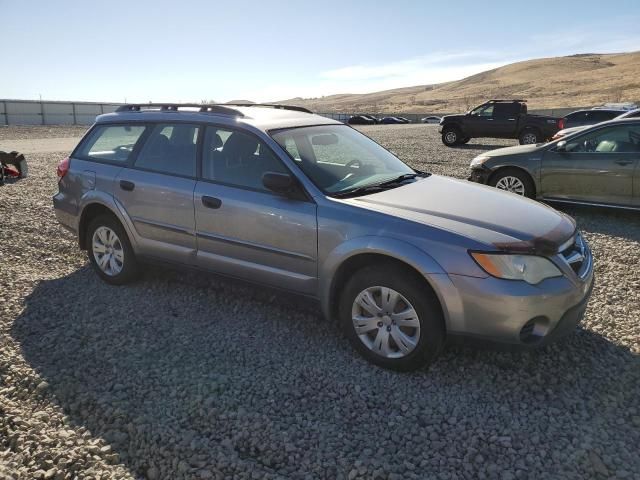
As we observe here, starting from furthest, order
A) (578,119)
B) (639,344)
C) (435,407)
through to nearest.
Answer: (578,119) → (639,344) → (435,407)

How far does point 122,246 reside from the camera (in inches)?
192

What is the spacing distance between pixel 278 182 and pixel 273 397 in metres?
1.45

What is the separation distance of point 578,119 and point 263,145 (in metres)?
18.4

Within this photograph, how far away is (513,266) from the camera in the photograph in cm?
313

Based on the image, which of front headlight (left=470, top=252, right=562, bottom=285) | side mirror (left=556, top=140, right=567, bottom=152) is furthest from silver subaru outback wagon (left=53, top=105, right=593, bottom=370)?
side mirror (left=556, top=140, right=567, bottom=152)

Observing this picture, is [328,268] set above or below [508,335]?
above

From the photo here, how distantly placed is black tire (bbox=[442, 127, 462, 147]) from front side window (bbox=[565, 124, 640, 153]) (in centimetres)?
1280

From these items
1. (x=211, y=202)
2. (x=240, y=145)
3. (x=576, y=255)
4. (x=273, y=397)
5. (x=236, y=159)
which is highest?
(x=240, y=145)

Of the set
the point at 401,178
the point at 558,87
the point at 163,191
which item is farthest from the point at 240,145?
the point at 558,87

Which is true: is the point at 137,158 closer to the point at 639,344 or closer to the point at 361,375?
the point at 361,375

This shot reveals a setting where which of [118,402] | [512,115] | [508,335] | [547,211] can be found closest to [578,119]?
[512,115]

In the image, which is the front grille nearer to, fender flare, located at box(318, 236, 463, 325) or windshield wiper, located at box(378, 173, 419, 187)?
fender flare, located at box(318, 236, 463, 325)

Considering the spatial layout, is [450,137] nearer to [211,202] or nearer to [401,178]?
[401,178]

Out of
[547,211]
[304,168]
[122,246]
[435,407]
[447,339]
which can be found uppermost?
[304,168]
